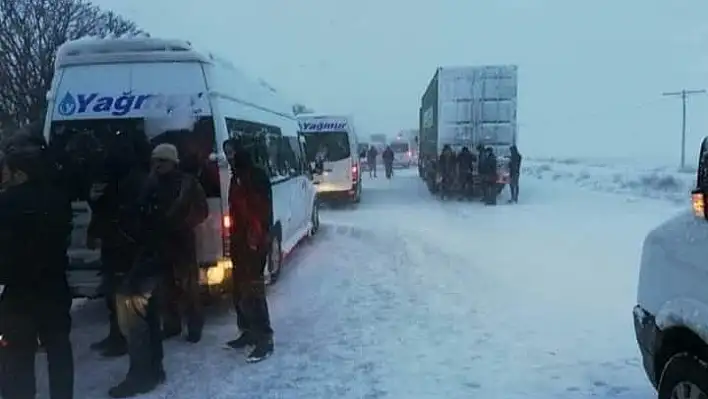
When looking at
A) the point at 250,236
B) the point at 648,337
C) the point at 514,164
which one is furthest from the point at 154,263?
the point at 514,164

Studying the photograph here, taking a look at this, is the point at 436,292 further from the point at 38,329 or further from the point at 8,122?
the point at 8,122

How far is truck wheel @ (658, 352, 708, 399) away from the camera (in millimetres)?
3779

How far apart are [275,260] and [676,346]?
5651mm

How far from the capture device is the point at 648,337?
4398mm

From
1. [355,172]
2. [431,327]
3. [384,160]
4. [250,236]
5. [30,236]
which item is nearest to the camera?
[30,236]

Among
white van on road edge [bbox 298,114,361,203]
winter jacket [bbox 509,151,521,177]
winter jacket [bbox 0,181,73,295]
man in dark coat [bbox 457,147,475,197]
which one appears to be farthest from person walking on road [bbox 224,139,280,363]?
winter jacket [bbox 509,151,521,177]

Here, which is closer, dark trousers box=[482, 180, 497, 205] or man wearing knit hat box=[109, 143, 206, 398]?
man wearing knit hat box=[109, 143, 206, 398]

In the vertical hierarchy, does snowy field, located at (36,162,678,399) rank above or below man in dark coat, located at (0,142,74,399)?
below

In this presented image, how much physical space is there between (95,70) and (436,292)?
14.5 feet

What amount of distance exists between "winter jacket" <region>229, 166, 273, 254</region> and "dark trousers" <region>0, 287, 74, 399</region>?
68.8 inches

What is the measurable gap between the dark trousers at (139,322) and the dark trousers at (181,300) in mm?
249

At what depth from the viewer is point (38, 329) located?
4668mm

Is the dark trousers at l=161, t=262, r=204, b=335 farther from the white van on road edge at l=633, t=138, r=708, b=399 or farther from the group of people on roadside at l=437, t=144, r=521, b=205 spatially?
the group of people on roadside at l=437, t=144, r=521, b=205

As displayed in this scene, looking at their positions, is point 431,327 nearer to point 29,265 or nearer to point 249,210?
point 249,210
